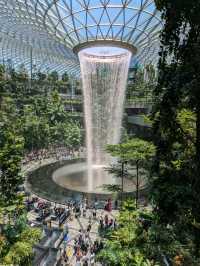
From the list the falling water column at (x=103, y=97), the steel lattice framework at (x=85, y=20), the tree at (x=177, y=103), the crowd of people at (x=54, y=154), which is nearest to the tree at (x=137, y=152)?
the tree at (x=177, y=103)

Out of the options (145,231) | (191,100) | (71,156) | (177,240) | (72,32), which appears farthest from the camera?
(71,156)

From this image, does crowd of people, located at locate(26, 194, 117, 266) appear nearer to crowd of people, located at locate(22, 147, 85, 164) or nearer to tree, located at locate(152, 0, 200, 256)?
tree, located at locate(152, 0, 200, 256)

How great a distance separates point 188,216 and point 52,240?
45.3ft

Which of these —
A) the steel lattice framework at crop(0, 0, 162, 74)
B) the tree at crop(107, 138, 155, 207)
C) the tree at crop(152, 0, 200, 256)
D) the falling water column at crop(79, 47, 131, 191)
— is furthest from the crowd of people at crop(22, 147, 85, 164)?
the tree at crop(152, 0, 200, 256)

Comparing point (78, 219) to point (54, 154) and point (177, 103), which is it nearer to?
point (177, 103)

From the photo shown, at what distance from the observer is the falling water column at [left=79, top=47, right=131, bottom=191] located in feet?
178

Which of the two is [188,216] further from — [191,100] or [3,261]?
[3,261]

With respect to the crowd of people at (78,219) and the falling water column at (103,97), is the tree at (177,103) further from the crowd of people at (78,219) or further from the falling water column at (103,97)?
the falling water column at (103,97)

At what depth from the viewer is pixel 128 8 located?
4175 centimetres

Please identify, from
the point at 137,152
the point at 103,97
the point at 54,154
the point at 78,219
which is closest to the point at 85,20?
the point at 103,97

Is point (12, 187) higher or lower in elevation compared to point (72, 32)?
lower

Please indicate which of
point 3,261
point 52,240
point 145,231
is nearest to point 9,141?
point 52,240

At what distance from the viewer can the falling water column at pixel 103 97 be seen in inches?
2131

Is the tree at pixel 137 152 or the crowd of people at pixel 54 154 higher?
the tree at pixel 137 152
